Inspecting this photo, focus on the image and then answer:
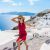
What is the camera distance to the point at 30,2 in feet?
4.09

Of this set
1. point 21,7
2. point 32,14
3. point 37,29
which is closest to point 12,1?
point 21,7

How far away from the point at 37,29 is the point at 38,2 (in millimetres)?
237

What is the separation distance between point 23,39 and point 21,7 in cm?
29

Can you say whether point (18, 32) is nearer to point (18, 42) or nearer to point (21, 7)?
point (18, 42)

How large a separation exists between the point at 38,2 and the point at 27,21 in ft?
0.65

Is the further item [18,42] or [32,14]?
[32,14]

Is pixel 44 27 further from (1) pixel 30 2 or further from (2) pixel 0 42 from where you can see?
(2) pixel 0 42

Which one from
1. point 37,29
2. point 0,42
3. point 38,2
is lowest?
point 0,42

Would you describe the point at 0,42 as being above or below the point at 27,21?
below

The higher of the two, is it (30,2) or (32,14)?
(30,2)

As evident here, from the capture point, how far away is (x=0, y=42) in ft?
4.07

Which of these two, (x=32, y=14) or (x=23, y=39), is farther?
(x=32, y=14)

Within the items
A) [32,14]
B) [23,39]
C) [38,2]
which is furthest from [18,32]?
[38,2]

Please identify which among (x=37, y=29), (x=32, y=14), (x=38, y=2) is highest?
(x=38, y=2)
